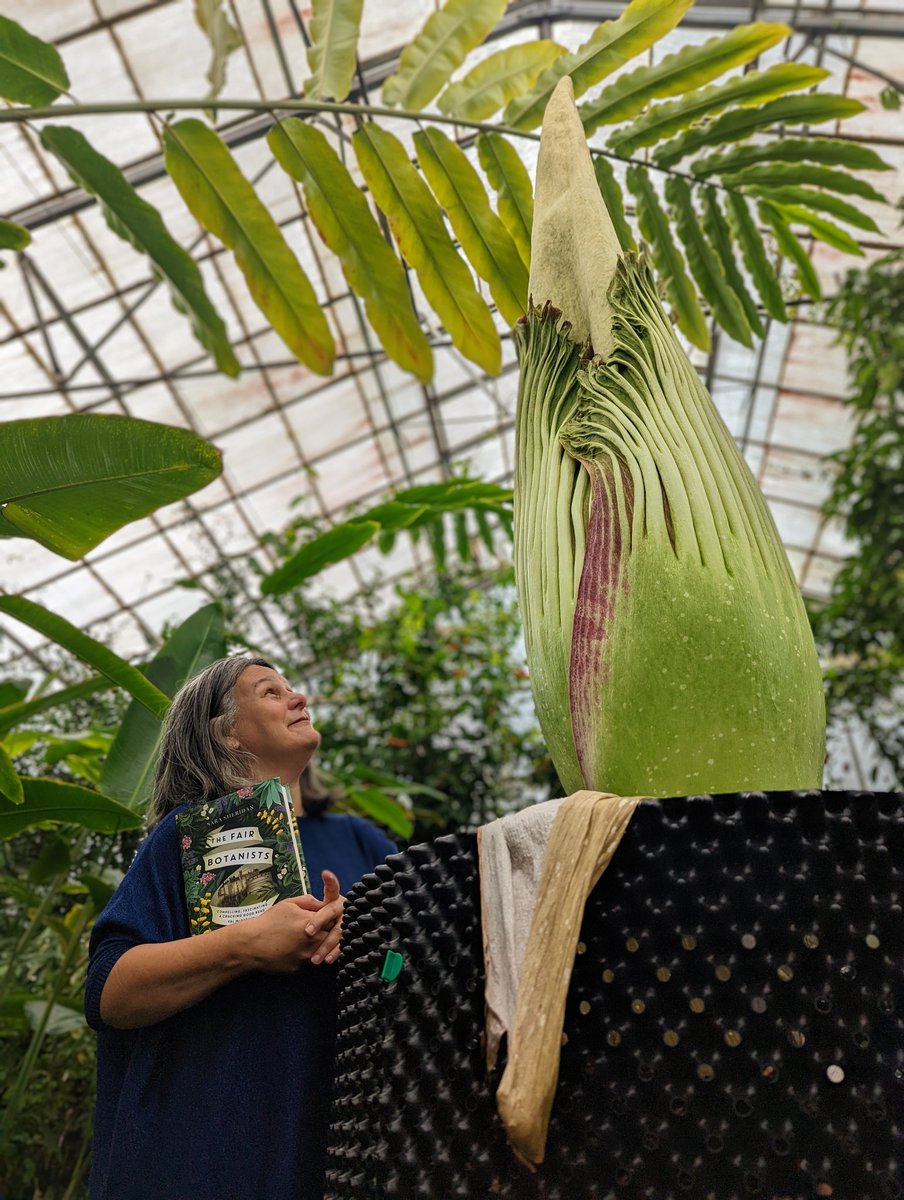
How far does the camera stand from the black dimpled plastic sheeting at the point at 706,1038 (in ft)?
2.54

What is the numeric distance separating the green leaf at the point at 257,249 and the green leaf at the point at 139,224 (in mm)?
89

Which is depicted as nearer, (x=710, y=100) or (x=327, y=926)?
(x=327, y=926)

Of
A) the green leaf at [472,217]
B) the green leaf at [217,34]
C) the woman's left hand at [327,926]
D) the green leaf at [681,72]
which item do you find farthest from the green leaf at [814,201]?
the woman's left hand at [327,926]

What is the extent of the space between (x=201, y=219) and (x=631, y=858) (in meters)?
1.56

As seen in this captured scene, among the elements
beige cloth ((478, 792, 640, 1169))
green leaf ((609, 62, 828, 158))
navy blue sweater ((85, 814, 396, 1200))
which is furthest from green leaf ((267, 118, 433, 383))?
beige cloth ((478, 792, 640, 1169))

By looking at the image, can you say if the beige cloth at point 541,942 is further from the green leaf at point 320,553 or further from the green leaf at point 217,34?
the green leaf at point 217,34

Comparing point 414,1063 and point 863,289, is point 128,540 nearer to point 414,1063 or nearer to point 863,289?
point 863,289

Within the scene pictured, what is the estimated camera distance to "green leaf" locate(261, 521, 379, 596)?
8.00 feet

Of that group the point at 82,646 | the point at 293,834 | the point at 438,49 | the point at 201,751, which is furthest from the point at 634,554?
the point at 438,49

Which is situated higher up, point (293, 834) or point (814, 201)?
point (814, 201)

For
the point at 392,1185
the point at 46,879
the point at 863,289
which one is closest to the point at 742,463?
the point at 392,1185

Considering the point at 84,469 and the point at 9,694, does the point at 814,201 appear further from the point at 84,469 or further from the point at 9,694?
the point at 9,694

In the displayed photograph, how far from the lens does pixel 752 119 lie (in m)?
1.96

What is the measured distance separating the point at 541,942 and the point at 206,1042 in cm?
58
